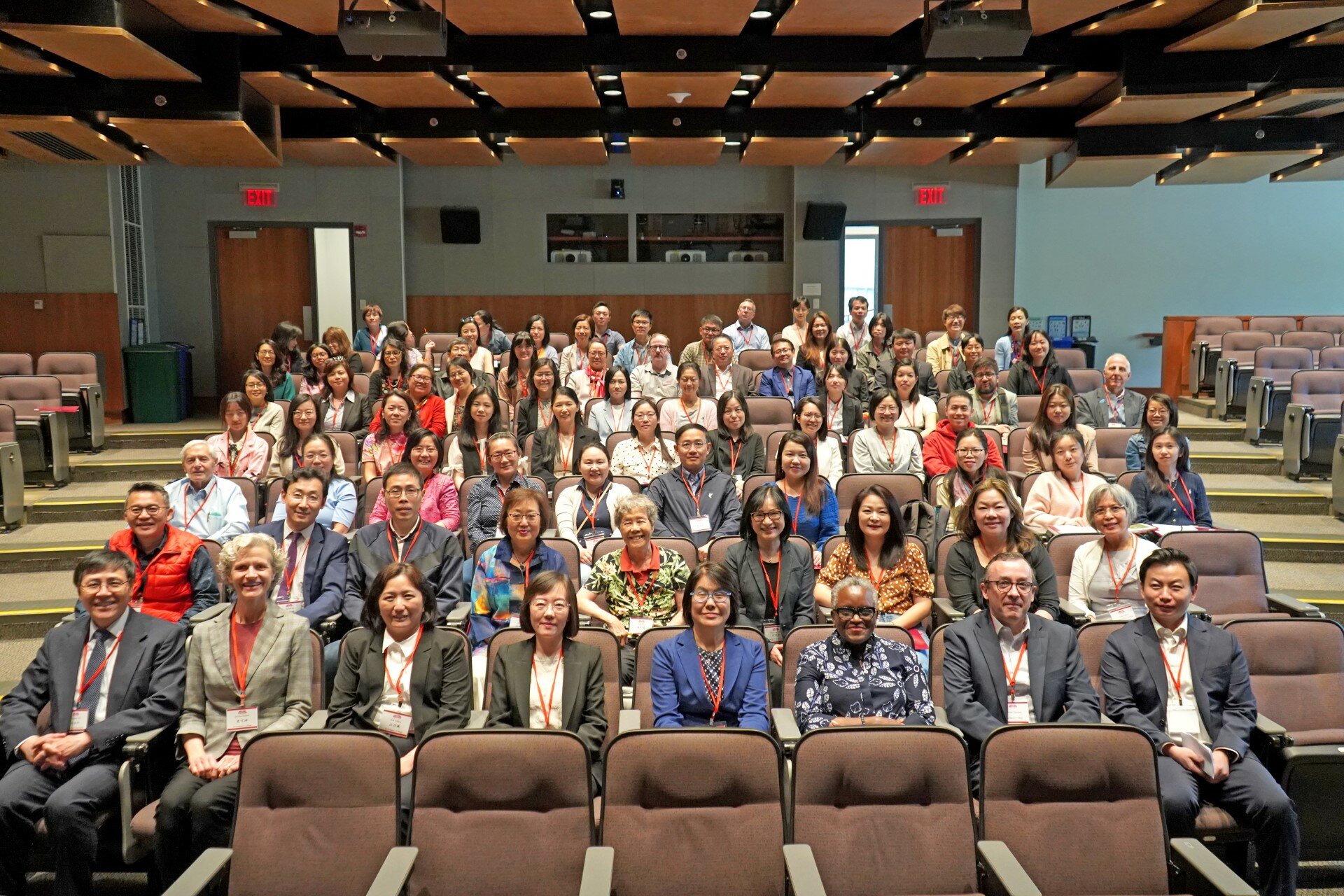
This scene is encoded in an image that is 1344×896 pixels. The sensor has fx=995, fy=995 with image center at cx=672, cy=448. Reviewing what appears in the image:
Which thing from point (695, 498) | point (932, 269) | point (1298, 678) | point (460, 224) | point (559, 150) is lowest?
point (1298, 678)

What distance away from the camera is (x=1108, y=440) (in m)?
5.71

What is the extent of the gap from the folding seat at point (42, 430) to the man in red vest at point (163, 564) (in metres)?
3.60

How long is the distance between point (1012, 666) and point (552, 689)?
1.40m

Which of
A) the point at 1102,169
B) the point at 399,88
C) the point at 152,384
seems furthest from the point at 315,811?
the point at 1102,169

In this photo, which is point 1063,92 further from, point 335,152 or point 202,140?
point 202,140

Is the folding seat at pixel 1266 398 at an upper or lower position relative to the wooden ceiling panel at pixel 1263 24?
lower

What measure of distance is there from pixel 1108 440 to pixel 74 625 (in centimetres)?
513

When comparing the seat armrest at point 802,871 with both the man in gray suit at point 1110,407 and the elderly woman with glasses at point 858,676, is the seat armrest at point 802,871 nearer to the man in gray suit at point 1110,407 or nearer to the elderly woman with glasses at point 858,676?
the elderly woman with glasses at point 858,676

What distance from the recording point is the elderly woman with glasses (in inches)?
115

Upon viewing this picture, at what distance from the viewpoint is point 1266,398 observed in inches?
291

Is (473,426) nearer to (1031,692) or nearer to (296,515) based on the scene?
(296,515)

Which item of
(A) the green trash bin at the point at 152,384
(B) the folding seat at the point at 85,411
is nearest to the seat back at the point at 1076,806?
(B) the folding seat at the point at 85,411

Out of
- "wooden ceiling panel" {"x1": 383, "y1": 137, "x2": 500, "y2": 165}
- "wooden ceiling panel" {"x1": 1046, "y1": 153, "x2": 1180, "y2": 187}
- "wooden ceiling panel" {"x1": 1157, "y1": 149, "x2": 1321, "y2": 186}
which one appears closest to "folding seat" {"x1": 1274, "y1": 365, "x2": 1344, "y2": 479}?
"wooden ceiling panel" {"x1": 1157, "y1": 149, "x2": 1321, "y2": 186}

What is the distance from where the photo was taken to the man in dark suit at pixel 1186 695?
9.19 feet
